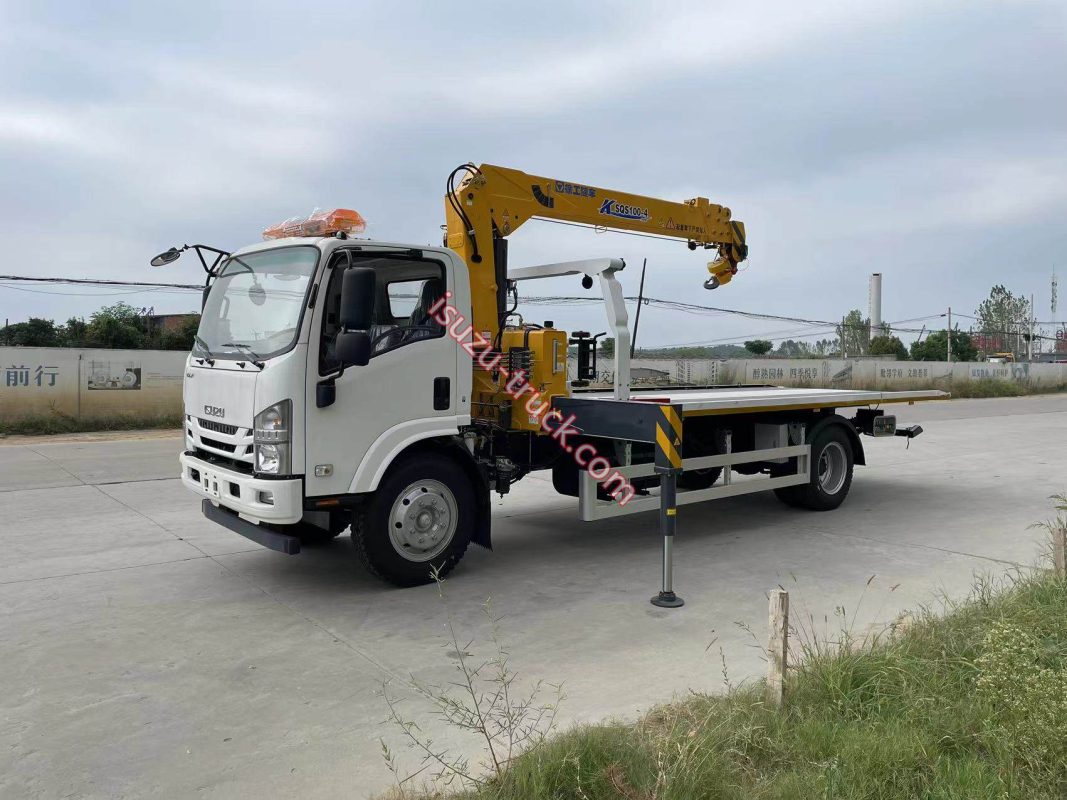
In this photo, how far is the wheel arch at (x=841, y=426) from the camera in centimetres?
878

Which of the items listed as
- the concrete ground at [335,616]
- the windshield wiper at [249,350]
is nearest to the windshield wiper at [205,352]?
the windshield wiper at [249,350]

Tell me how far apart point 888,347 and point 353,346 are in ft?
211

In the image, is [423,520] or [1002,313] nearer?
[423,520]

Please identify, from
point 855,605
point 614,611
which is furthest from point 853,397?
point 614,611

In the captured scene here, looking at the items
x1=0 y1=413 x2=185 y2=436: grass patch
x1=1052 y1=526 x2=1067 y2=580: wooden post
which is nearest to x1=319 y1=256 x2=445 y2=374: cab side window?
x1=1052 y1=526 x2=1067 y2=580: wooden post

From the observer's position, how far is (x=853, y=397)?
9.10m

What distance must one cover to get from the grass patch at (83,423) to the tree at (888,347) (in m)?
54.6

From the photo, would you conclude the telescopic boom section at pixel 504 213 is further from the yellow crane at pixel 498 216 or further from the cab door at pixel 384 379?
the cab door at pixel 384 379

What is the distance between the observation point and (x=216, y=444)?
19.2 ft

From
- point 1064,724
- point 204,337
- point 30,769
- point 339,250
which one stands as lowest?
point 30,769

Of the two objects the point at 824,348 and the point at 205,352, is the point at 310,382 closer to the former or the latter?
the point at 205,352

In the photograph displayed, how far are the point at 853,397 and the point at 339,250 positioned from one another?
6.14m

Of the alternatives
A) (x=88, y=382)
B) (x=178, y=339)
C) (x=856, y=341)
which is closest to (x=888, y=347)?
(x=856, y=341)

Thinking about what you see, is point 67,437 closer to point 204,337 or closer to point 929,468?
point 204,337
